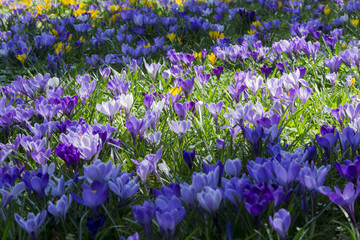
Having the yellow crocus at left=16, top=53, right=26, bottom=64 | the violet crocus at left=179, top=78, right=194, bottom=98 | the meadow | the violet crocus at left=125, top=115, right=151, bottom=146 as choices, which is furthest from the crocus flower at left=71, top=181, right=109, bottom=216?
the yellow crocus at left=16, top=53, right=26, bottom=64

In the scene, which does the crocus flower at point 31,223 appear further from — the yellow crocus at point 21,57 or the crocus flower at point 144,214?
the yellow crocus at point 21,57

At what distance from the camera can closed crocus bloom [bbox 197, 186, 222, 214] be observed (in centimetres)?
143

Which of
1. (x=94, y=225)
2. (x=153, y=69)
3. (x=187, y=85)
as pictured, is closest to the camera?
(x=94, y=225)

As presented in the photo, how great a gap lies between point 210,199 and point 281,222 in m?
0.25

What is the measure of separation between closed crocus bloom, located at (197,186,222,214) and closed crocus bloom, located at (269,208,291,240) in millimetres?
194

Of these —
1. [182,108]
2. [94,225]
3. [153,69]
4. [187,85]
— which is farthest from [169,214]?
[153,69]

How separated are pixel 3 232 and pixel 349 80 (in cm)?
247

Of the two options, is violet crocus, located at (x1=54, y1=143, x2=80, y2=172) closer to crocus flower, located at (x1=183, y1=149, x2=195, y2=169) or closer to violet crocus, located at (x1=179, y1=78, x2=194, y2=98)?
crocus flower, located at (x1=183, y1=149, x2=195, y2=169)

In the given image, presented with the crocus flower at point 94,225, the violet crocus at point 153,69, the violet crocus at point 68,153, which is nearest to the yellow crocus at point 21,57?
the violet crocus at point 153,69

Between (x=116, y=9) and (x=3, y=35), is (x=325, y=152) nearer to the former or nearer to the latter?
(x=3, y=35)

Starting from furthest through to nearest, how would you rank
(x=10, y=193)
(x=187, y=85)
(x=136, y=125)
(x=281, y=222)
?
1. (x=187, y=85)
2. (x=136, y=125)
3. (x=10, y=193)
4. (x=281, y=222)

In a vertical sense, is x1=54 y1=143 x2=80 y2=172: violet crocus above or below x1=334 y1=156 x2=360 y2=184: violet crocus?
below

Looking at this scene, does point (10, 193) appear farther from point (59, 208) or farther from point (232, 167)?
point (232, 167)

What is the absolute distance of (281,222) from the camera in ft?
4.45
